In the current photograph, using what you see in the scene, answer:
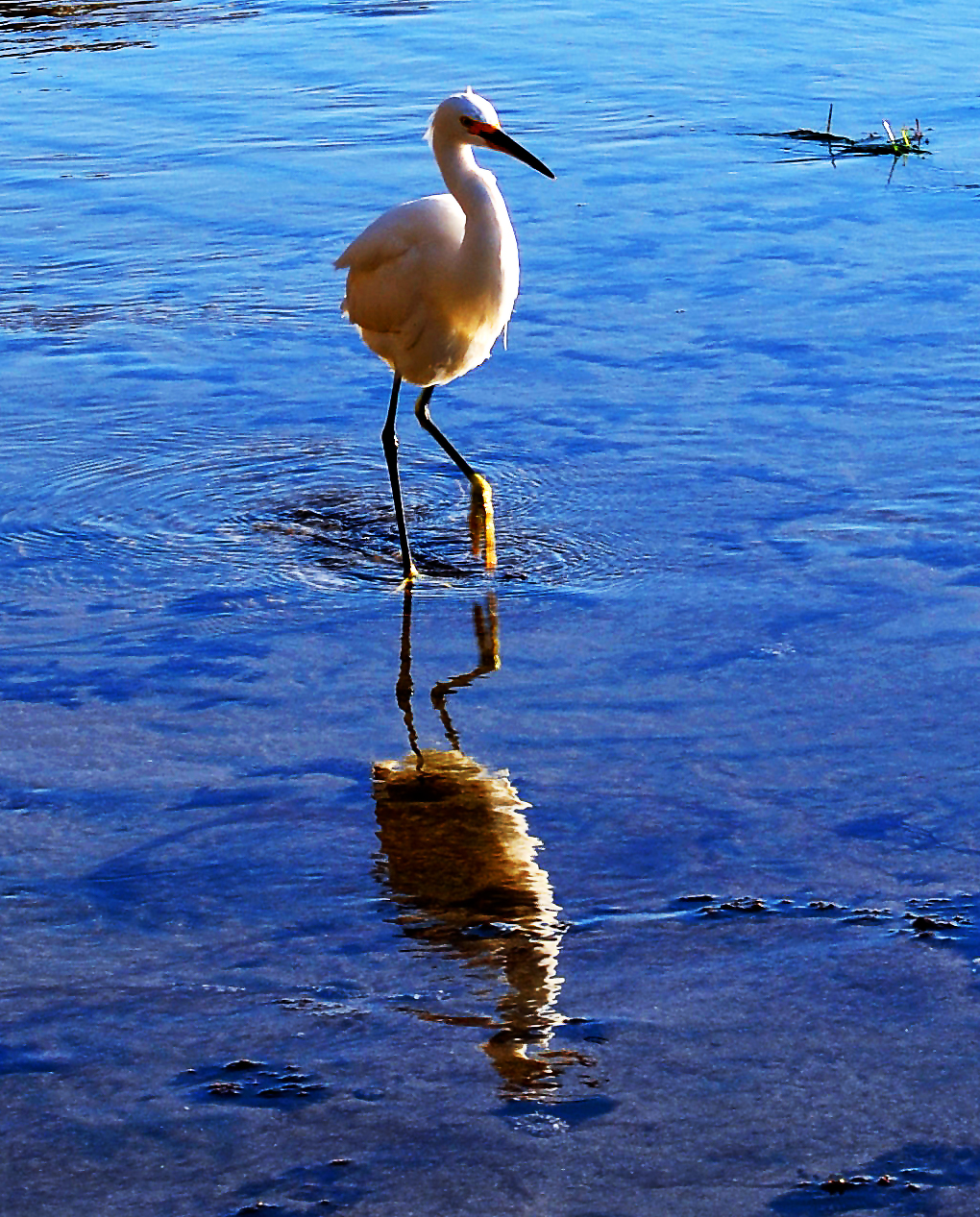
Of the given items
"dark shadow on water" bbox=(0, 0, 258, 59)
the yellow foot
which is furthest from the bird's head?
"dark shadow on water" bbox=(0, 0, 258, 59)

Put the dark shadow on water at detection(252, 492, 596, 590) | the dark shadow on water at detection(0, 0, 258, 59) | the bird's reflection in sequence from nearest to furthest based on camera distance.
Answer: the bird's reflection, the dark shadow on water at detection(252, 492, 596, 590), the dark shadow on water at detection(0, 0, 258, 59)

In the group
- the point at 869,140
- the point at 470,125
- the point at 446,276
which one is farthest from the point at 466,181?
the point at 869,140

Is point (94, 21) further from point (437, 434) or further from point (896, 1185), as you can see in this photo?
point (896, 1185)

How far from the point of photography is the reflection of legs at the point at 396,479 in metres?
5.75

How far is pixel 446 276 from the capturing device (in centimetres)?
595

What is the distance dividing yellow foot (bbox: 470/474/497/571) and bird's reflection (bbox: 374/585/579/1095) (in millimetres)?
1022

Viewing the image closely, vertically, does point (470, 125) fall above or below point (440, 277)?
above

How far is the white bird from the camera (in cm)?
581

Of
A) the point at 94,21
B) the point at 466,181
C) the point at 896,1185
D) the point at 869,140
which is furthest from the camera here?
the point at 94,21

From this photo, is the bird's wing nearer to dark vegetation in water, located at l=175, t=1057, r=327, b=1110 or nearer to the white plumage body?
the white plumage body

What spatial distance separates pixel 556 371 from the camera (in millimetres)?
7301

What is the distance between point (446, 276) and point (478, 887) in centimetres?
253

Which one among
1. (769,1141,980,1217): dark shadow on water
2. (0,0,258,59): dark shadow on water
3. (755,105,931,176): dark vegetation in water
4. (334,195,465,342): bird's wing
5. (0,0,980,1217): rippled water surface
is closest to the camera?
(769,1141,980,1217): dark shadow on water

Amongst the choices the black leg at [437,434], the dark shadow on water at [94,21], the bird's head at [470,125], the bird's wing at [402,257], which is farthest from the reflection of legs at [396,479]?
the dark shadow on water at [94,21]
